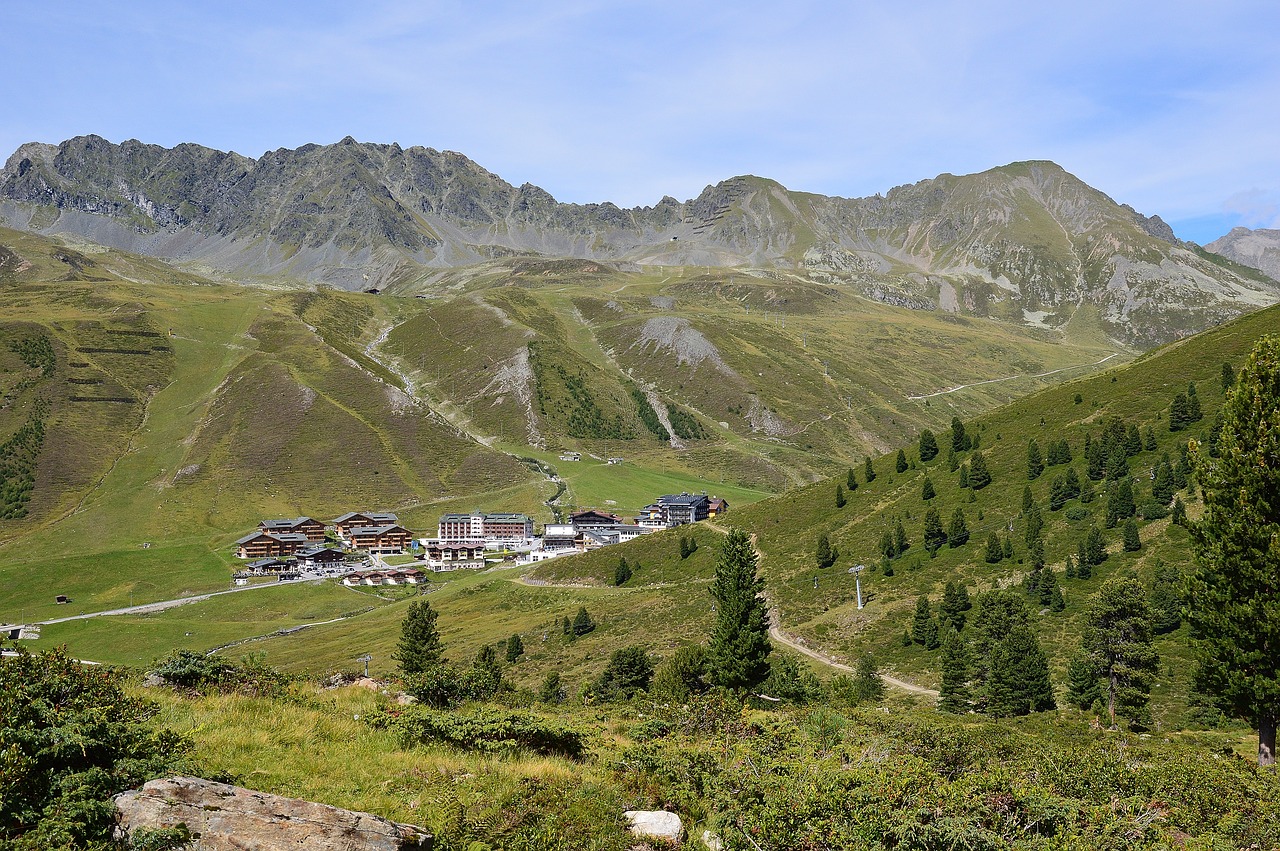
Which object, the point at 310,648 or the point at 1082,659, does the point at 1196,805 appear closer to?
the point at 1082,659

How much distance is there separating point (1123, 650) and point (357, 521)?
17493cm

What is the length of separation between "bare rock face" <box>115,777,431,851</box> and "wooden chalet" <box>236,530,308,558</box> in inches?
6889

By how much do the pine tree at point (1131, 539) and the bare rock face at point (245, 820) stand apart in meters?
82.1

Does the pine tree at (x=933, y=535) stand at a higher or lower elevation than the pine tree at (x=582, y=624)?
higher

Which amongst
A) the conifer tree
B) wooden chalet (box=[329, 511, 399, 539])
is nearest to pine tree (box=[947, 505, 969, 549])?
the conifer tree

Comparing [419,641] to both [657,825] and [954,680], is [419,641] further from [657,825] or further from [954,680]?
[657,825]

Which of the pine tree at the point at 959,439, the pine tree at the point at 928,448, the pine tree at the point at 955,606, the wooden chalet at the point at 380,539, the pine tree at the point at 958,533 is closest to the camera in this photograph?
the pine tree at the point at 955,606

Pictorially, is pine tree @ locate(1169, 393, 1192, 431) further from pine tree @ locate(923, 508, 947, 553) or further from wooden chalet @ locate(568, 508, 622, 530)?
wooden chalet @ locate(568, 508, 622, 530)

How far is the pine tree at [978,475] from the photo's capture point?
102m

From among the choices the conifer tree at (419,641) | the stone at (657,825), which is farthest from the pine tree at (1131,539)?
the stone at (657,825)

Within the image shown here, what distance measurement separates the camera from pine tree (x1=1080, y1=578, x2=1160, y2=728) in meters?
43.8

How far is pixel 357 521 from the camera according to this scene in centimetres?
18512

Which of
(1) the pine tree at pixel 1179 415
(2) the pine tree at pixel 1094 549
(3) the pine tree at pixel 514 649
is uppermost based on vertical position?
(1) the pine tree at pixel 1179 415

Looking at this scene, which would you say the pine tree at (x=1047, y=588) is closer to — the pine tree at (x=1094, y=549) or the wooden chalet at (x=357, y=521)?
the pine tree at (x=1094, y=549)
